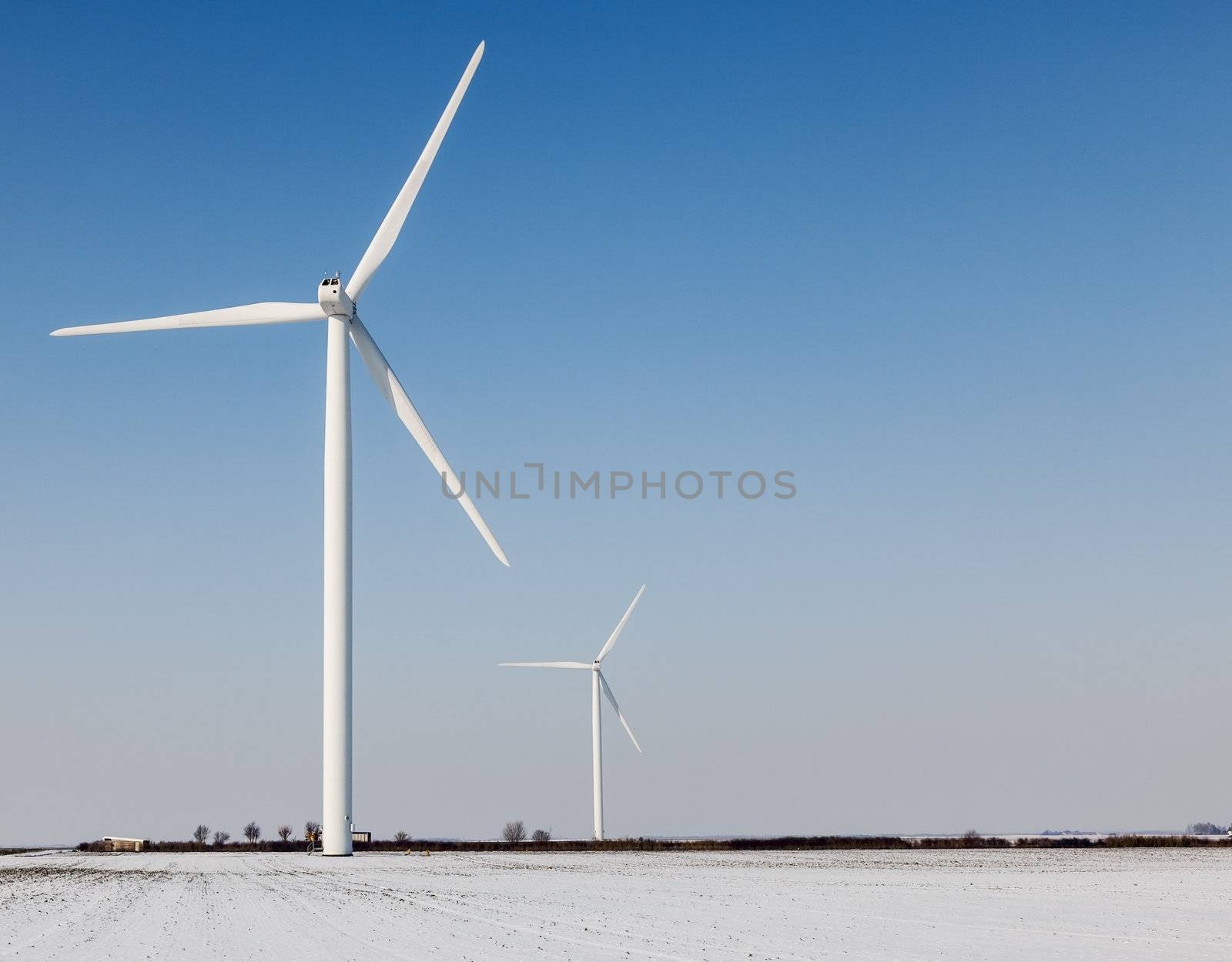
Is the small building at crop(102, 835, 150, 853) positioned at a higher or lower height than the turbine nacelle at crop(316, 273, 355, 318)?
lower

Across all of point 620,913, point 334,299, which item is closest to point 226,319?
point 334,299

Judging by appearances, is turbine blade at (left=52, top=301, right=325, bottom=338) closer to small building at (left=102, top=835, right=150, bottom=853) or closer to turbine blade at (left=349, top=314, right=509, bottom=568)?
turbine blade at (left=349, top=314, right=509, bottom=568)

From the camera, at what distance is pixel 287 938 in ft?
76.6

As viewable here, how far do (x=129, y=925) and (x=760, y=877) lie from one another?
24.9 m

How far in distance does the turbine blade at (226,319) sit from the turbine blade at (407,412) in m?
2.55

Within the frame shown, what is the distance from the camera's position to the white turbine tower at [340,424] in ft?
193

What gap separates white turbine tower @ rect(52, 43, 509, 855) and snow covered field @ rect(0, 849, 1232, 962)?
5714 millimetres

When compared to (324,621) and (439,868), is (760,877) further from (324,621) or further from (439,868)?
(324,621)

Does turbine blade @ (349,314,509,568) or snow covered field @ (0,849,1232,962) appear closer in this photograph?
snow covered field @ (0,849,1232,962)

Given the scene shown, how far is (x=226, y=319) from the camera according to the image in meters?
64.5

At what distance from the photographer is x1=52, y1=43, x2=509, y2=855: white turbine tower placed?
58875 millimetres

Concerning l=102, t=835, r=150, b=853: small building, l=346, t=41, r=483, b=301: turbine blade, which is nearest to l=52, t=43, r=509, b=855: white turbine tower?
l=346, t=41, r=483, b=301: turbine blade

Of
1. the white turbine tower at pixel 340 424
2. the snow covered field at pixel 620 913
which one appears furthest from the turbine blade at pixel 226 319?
the snow covered field at pixel 620 913

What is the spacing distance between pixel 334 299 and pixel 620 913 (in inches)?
1654
